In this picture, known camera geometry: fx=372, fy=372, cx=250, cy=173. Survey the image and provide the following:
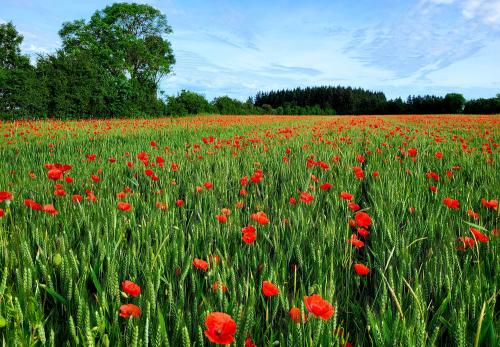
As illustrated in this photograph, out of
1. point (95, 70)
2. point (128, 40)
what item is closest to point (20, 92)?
point (95, 70)

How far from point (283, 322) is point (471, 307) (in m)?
0.71

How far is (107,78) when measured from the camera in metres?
24.0

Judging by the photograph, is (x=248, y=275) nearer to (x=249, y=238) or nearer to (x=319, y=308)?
(x=249, y=238)

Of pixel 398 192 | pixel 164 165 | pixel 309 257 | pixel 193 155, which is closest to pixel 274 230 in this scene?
pixel 309 257

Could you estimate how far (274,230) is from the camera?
84.1 inches

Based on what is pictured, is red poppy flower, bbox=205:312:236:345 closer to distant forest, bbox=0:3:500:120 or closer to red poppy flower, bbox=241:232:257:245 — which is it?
red poppy flower, bbox=241:232:257:245

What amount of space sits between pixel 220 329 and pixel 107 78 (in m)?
25.8

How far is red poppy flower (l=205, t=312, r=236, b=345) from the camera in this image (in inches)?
31.6

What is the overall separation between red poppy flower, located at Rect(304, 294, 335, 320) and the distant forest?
70.0 feet

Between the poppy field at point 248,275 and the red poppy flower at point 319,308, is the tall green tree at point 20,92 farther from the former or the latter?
the red poppy flower at point 319,308

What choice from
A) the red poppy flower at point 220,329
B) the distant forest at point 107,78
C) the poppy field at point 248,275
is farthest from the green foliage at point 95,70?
the red poppy flower at point 220,329

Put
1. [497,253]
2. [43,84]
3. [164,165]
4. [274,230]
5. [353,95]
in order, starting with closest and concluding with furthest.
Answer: [497,253]
[274,230]
[164,165]
[43,84]
[353,95]

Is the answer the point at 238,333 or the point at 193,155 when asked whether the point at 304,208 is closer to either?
the point at 238,333

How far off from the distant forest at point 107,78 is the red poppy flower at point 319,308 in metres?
21.3
